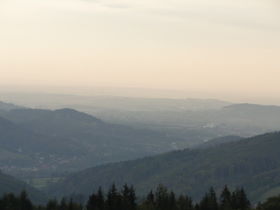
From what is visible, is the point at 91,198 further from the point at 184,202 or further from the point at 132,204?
the point at 184,202

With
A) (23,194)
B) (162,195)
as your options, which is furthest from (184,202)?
(23,194)

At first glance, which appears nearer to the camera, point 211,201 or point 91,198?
point 91,198

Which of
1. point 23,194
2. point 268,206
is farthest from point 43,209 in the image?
point 268,206

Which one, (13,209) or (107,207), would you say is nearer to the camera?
(107,207)

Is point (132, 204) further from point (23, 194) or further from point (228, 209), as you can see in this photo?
point (23, 194)

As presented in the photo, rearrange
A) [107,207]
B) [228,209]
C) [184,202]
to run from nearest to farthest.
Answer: [107,207] → [228,209] → [184,202]

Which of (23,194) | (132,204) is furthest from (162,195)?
(23,194)

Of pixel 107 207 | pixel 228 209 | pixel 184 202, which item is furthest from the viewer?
pixel 184 202
